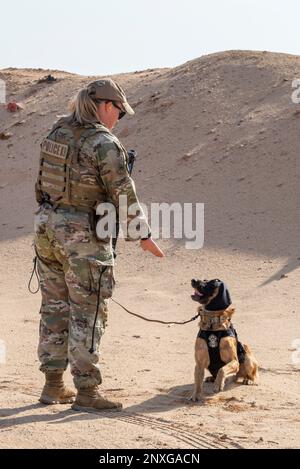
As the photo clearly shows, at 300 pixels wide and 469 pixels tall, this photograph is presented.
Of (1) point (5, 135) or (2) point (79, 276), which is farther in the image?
(1) point (5, 135)

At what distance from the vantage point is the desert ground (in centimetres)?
552

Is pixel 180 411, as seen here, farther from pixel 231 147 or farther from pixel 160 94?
pixel 160 94

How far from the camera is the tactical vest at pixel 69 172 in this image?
555 centimetres

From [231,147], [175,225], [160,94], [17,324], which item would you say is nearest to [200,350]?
[17,324]

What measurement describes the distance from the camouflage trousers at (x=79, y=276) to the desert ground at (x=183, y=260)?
0.37 meters

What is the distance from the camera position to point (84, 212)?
18.4 feet

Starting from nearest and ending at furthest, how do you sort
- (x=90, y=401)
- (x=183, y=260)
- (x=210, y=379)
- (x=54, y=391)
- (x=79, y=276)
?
(x=79, y=276)
(x=90, y=401)
(x=54, y=391)
(x=210, y=379)
(x=183, y=260)

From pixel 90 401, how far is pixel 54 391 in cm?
35

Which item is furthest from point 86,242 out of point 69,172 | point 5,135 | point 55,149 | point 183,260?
point 5,135

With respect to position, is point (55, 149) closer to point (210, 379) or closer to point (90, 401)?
point (90, 401)

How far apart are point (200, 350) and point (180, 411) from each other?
669 mm

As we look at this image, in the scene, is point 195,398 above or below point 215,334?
below

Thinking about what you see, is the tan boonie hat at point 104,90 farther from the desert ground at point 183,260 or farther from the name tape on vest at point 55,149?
the desert ground at point 183,260

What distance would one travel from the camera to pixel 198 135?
19.2 metres
